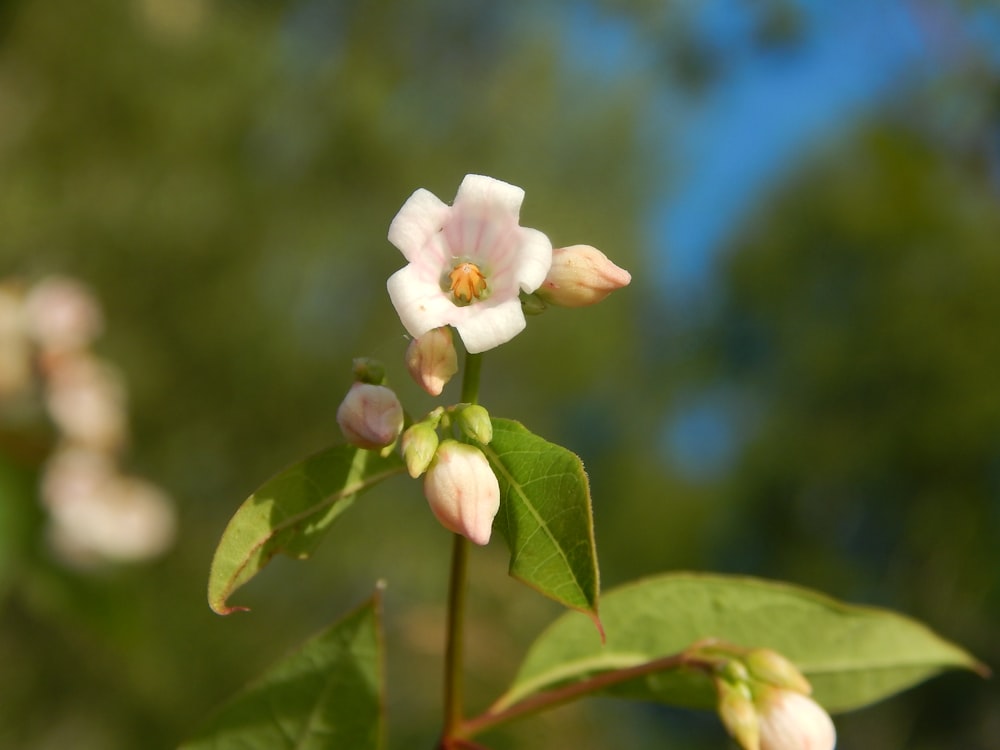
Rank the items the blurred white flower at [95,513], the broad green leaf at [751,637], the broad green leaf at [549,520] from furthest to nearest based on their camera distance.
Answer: the blurred white flower at [95,513]
the broad green leaf at [751,637]
the broad green leaf at [549,520]

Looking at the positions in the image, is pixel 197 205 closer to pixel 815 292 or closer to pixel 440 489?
pixel 440 489

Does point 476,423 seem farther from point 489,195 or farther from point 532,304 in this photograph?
point 489,195

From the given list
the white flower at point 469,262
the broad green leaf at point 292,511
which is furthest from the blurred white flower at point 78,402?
the broad green leaf at point 292,511

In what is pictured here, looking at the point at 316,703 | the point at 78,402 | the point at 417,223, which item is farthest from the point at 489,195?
the point at 78,402

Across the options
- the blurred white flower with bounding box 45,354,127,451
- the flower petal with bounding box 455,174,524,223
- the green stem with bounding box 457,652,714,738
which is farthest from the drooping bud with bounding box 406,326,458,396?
the blurred white flower with bounding box 45,354,127,451

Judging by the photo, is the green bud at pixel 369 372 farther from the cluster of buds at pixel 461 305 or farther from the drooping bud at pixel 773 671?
the drooping bud at pixel 773 671
